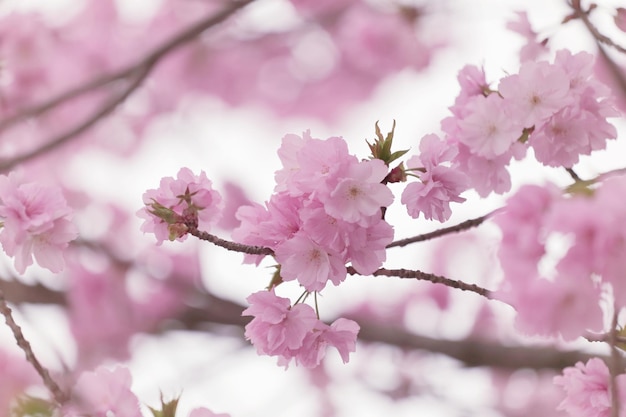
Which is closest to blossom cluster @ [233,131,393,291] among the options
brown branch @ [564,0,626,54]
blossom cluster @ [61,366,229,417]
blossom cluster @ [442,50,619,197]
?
blossom cluster @ [442,50,619,197]

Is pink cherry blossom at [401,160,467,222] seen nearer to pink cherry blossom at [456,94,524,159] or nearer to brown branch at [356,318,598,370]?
pink cherry blossom at [456,94,524,159]

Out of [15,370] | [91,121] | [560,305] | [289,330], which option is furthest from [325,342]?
[15,370]

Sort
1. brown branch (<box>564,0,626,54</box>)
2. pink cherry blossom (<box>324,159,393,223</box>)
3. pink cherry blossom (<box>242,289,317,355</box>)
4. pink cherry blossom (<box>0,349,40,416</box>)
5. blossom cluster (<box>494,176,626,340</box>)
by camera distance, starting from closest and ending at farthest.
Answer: blossom cluster (<box>494,176,626,340</box>), pink cherry blossom (<box>324,159,393,223</box>), pink cherry blossom (<box>242,289,317,355</box>), brown branch (<box>564,0,626,54</box>), pink cherry blossom (<box>0,349,40,416</box>)

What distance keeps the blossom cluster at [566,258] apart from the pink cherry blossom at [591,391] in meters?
0.28

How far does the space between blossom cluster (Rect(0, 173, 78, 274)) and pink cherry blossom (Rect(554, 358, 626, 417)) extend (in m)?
0.79

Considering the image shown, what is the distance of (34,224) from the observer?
122 centimetres

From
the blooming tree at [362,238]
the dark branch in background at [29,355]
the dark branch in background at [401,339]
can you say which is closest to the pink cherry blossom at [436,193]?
the blooming tree at [362,238]

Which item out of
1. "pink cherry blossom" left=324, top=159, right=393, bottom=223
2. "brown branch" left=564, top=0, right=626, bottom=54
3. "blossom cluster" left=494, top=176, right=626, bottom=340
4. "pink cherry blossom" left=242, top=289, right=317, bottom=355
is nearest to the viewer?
"blossom cluster" left=494, top=176, right=626, bottom=340

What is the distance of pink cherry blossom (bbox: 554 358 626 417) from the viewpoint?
119cm

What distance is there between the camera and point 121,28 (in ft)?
17.8

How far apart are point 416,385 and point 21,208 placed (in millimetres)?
2369

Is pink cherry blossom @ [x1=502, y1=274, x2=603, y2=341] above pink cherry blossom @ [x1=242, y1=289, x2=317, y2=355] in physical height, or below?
below

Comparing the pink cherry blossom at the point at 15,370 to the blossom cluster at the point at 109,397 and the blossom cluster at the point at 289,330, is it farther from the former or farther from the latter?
the blossom cluster at the point at 289,330

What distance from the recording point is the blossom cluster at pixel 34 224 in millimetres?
1224
